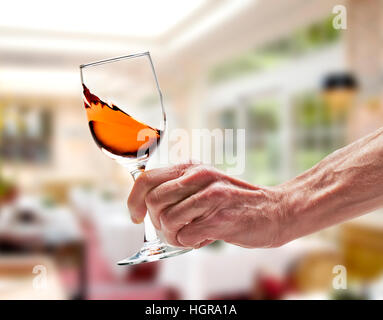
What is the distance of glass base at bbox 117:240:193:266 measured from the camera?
0.21 m

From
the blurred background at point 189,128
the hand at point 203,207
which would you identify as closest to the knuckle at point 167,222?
the hand at point 203,207

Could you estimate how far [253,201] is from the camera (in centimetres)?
23

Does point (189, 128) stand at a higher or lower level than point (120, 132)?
higher

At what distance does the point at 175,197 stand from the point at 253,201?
38 millimetres

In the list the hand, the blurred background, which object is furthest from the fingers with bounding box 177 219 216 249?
the blurred background

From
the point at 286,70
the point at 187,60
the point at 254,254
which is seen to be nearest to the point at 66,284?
the point at 254,254

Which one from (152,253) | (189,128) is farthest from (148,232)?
(189,128)

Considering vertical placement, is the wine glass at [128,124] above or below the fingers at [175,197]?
above

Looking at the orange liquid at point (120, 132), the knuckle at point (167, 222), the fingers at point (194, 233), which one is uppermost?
the orange liquid at point (120, 132)

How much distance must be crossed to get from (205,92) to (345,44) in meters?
2.01

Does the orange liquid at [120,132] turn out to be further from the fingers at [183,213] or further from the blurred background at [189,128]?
the blurred background at [189,128]

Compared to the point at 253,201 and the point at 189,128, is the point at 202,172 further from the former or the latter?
the point at 189,128

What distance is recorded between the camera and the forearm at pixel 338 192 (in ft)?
0.72
